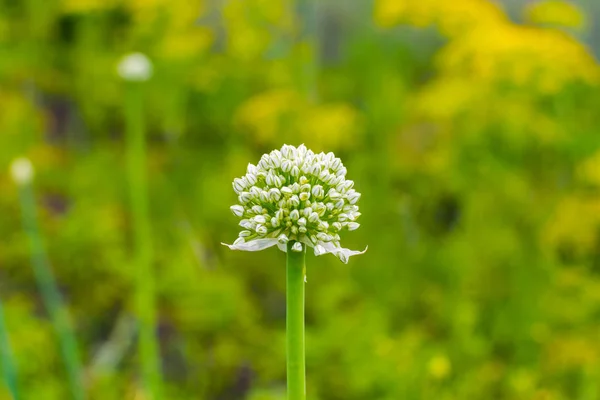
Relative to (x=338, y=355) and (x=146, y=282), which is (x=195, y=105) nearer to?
(x=338, y=355)

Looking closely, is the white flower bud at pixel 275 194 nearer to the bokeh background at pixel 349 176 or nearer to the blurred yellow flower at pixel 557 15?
the bokeh background at pixel 349 176

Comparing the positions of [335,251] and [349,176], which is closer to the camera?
[335,251]

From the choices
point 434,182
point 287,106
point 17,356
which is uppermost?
point 287,106

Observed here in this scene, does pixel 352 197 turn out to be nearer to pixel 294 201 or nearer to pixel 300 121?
pixel 294 201

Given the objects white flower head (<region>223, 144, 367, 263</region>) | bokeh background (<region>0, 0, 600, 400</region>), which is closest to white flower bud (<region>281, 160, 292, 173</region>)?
white flower head (<region>223, 144, 367, 263</region>)

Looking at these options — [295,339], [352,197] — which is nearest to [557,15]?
[352,197]

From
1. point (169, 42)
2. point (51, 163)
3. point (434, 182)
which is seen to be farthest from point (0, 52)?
point (434, 182)

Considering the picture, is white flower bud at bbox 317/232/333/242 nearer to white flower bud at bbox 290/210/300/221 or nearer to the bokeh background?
white flower bud at bbox 290/210/300/221
